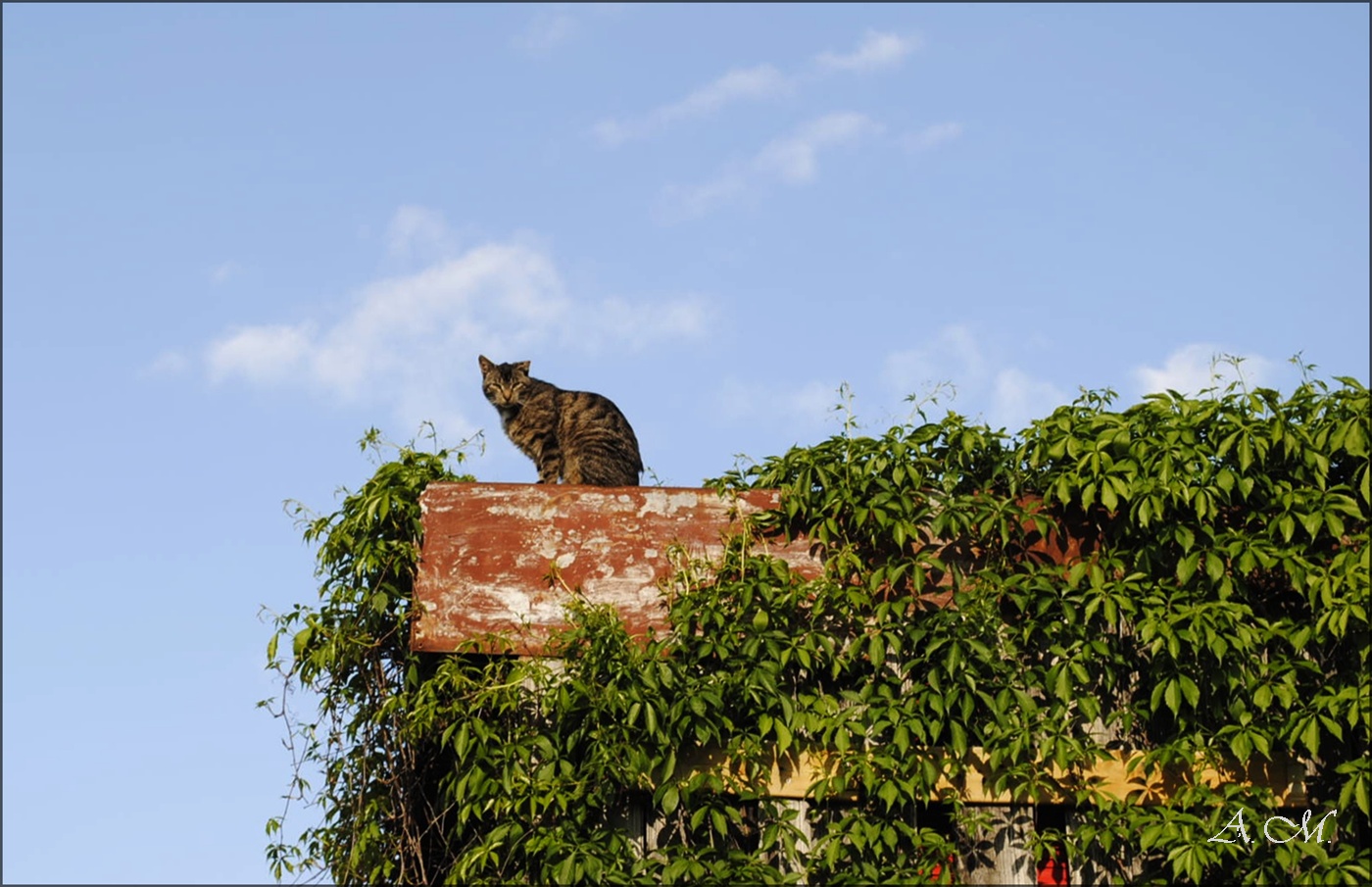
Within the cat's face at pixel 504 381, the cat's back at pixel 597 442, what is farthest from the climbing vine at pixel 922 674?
the cat's face at pixel 504 381

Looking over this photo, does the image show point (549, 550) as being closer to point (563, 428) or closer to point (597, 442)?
point (597, 442)

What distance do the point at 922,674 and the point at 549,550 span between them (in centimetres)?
177

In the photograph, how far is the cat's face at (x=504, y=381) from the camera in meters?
9.16

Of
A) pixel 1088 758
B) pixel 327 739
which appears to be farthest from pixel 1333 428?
pixel 327 739

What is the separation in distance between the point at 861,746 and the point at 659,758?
88 cm

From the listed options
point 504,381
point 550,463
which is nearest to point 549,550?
point 550,463

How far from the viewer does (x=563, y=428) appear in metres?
8.77

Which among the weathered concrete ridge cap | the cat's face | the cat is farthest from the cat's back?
the weathered concrete ridge cap

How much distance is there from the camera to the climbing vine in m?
6.34

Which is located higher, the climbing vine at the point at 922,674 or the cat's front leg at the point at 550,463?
the cat's front leg at the point at 550,463

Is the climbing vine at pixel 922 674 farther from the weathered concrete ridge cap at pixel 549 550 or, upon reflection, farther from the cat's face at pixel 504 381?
the cat's face at pixel 504 381

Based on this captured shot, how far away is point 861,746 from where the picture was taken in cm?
645

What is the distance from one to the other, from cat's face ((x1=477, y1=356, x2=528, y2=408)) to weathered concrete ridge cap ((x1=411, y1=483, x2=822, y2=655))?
2243 mm

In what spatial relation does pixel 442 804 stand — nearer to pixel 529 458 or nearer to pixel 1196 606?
pixel 529 458
